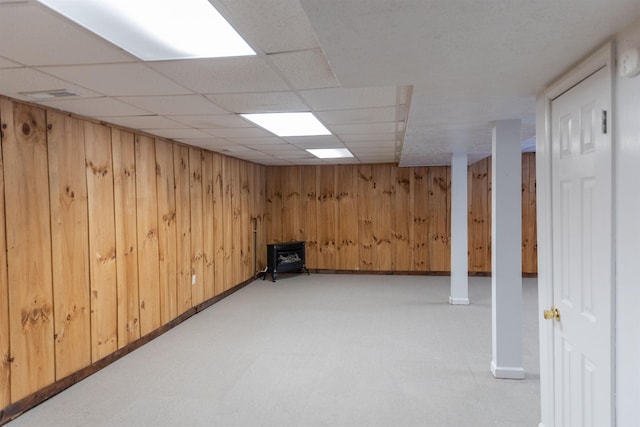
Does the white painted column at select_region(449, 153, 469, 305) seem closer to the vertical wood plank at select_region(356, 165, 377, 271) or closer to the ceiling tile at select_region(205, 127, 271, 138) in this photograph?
the vertical wood plank at select_region(356, 165, 377, 271)

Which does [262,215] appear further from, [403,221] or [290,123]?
[290,123]

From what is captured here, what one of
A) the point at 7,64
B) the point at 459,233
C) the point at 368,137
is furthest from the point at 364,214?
the point at 7,64

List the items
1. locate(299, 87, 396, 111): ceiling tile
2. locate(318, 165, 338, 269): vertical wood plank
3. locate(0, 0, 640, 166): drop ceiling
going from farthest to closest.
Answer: locate(318, 165, 338, 269): vertical wood plank < locate(299, 87, 396, 111): ceiling tile < locate(0, 0, 640, 166): drop ceiling

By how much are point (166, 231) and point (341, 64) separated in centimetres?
347

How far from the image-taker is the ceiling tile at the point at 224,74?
2088 mm

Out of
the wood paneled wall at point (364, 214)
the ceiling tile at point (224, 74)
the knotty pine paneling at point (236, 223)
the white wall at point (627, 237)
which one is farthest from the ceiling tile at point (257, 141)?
the white wall at point (627, 237)

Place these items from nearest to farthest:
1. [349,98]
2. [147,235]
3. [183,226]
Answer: [349,98] < [147,235] < [183,226]

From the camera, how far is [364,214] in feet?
26.1

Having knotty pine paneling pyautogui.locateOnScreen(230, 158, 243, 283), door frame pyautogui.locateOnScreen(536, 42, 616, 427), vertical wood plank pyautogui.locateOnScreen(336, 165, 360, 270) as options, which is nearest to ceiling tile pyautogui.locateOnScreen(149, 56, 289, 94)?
door frame pyautogui.locateOnScreen(536, 42, 616, 427)

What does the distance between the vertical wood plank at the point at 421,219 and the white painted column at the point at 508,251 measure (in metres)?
4.49

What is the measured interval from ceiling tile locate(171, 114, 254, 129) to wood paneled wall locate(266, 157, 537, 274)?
14.3ft

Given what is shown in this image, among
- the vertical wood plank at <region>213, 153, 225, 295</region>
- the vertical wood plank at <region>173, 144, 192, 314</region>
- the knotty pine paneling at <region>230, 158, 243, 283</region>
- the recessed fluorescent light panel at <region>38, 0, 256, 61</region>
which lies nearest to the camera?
the recessed fluorescent light panel at <region>38, 0, 256, 61</region>

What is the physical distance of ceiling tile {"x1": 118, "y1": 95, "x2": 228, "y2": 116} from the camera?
277 cm

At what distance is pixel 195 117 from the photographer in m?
3.37
